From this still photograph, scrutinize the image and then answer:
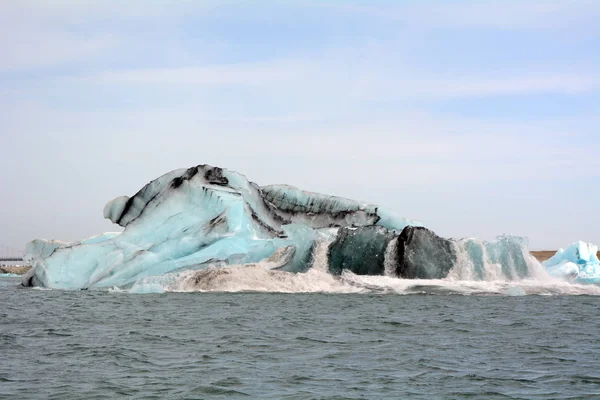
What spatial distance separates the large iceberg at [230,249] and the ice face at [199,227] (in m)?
0.04

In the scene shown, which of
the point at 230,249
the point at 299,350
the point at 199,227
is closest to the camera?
the point at 299,350

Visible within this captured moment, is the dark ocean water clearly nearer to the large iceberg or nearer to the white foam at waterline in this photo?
the white foam at waterline

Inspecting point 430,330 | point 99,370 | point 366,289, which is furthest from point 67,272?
point 99,370

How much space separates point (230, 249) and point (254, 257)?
40.6 inches

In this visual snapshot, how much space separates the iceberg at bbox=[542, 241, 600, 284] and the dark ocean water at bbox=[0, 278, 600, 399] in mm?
14163

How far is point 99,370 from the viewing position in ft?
44.2

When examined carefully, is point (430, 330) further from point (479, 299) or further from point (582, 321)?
point (479, 299)

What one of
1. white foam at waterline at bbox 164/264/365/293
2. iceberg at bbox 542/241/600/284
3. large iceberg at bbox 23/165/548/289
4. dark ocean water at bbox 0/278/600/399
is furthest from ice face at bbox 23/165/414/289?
iceberg at bbox 542/241/600/284

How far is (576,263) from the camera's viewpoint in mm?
42438

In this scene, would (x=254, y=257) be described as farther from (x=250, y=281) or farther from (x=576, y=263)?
(x=576, y=263)

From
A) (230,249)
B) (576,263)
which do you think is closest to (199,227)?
(230,249)

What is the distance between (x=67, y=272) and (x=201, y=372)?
2240 centimetres

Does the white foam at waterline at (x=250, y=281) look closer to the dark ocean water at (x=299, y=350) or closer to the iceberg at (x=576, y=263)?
the dark ocean water at (x=299, y=350)

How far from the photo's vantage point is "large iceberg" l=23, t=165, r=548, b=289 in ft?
110
